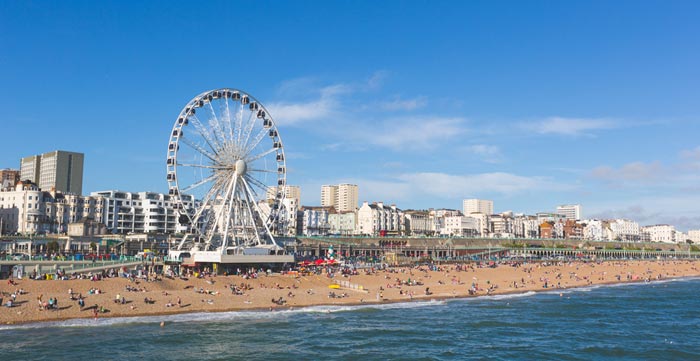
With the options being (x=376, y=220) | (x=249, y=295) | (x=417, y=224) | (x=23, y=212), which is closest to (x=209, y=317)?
(x=249, y=295)

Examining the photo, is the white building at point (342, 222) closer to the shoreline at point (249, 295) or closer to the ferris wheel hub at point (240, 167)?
the shoreline at point (249, 295)

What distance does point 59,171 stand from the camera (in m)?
170

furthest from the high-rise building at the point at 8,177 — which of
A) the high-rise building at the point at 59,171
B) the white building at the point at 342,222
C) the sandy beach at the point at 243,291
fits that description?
the white building at the point at 342,222

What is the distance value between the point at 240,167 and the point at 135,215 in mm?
63233

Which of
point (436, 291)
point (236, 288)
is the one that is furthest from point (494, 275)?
point (236, 288)

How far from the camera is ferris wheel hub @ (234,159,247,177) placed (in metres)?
60.9

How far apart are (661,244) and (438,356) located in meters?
179

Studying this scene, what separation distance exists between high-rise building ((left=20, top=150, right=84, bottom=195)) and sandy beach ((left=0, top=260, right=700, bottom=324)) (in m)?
126

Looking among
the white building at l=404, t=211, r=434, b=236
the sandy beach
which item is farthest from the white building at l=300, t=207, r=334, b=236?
the sandy beach

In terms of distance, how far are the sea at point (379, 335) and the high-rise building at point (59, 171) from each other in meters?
143

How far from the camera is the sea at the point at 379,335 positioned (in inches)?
1225

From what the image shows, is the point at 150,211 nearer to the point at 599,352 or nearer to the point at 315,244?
the point at 315,244

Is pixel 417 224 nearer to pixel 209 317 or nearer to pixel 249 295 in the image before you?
pixel 249 295

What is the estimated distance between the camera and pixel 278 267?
213 feet
